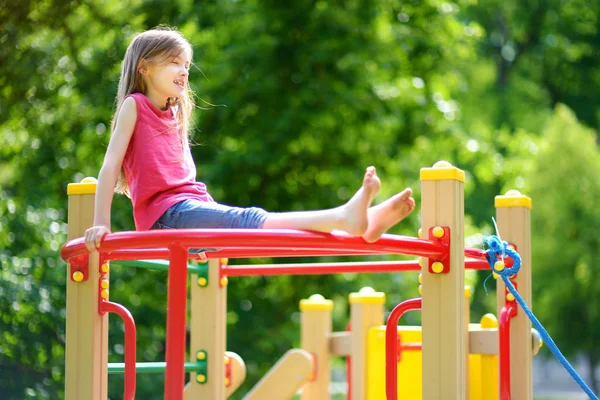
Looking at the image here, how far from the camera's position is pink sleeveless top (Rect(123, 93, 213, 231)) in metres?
3.04

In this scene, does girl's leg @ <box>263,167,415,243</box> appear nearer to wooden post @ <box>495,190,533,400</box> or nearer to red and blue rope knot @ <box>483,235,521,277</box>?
red and blue rope knot @ <box>483,235,521,277</box>

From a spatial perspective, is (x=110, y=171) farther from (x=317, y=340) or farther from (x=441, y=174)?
(x=317, y=340)

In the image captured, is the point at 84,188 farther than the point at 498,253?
No

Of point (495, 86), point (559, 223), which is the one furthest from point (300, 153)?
point (495, 86)

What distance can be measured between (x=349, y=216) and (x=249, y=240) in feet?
0.92

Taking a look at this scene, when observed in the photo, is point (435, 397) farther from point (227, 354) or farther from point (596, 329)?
point (596, 329)

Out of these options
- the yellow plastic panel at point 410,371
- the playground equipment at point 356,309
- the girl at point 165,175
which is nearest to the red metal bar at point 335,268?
the playground equipment at point 356,309

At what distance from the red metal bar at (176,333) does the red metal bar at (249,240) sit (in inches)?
3.1

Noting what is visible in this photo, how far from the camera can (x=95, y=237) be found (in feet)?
9.05

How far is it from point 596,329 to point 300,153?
212 inches

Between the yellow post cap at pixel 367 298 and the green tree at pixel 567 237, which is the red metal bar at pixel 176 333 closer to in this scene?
the yellow post cap at pixel 367 298

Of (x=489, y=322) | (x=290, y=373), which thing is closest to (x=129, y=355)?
(x=489, y=322)

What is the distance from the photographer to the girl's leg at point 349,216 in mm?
2627

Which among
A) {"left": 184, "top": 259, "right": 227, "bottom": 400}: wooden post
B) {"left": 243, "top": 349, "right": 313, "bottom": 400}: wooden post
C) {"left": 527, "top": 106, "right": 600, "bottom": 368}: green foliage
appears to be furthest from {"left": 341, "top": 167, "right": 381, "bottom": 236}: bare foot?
{"left": 527, "top": 106, "right": 600, "bottom": 368}: green foliage
